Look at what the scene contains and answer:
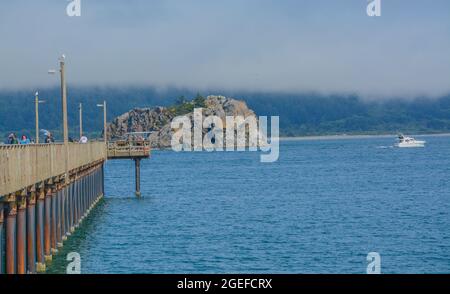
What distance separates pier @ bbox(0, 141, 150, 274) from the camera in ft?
101

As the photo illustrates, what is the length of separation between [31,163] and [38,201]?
4379 mm

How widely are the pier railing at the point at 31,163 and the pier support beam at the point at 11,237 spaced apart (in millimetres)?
737

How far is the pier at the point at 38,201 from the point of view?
101ft

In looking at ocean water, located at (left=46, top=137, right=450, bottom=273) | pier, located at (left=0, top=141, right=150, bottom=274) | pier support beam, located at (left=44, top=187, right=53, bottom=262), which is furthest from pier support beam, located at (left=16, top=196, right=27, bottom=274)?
→ pier support beam, located at (left=44, top=187, right=53, bottom=262)

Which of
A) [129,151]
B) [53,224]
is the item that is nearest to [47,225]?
[53,224]

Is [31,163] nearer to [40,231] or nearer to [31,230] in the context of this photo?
[31,230]

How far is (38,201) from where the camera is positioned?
3838 centimetres

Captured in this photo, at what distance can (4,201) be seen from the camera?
2980 centimetres

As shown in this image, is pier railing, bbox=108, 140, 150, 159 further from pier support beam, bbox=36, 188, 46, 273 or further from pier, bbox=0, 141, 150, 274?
pier support beam, bbox=36, 188, 46, 273

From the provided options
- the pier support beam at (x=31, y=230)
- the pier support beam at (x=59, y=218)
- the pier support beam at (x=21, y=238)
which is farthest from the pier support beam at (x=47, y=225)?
the pier support beam at (x=21, y=238)

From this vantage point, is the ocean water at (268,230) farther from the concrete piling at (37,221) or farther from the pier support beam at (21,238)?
the pier support beam at (21,238)

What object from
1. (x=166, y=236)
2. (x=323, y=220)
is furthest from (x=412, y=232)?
(x=166, y=236)
